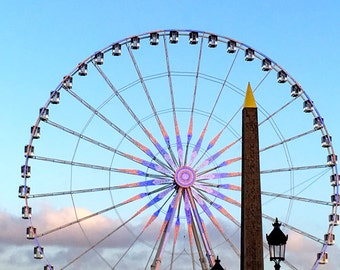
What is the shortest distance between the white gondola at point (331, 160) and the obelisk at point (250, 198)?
26.7 metres

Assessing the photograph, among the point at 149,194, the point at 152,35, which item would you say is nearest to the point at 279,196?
the point at 149,194

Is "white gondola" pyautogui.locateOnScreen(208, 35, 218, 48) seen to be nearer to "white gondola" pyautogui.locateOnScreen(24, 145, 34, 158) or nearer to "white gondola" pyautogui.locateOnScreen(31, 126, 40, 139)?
"white gondola" pyautogui.locateOnScreen(31, 126, 40, 139)

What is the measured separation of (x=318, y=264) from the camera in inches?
1788

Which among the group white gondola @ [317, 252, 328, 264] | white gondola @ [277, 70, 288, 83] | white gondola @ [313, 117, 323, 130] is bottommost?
white gondola @ [317, 252, 328, 264]

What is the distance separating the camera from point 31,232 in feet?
146

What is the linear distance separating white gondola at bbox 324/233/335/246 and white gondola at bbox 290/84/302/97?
711cm

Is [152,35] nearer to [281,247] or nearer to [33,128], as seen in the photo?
[33,128]

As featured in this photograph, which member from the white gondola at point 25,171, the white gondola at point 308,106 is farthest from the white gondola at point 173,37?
the white gondola at point 25,171

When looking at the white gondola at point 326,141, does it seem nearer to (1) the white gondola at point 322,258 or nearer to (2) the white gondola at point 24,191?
(1) the white gondola at point 322,258

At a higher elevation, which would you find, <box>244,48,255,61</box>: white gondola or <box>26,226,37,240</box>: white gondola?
<box>244,48,255,61</box>: white gondola

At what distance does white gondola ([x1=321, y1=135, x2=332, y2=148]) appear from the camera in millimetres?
46219

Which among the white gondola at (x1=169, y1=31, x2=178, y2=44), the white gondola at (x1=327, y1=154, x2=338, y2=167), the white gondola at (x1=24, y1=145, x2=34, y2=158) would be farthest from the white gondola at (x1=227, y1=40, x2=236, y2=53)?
the white gondola at (x1=24, y1=145, x2=34, y2=158)

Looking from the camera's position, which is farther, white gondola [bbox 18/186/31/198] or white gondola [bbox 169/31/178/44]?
white gondola [bbox 169/31/178/44]

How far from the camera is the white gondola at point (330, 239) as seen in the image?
147ft
